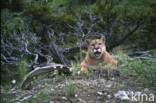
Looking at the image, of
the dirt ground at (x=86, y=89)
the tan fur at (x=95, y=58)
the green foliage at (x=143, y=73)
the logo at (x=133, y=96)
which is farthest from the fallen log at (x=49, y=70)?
the logo at (x=133, y=96)

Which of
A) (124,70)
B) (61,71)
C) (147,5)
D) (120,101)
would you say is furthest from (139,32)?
(120,101)

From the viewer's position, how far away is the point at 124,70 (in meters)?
6.00

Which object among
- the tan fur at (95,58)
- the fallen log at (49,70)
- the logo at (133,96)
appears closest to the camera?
the logo at (133,96)

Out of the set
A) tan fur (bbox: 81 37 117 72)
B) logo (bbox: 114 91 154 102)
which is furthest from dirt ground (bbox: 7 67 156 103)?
tan fur (bbox: 81 37 117 72)

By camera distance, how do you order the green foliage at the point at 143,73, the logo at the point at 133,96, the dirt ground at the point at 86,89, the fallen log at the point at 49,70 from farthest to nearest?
the fallen log at the point at 49,70
the green foliage at the point at 143,73
the dirt ground at the point at 86,89
the logo at the point at 133,96

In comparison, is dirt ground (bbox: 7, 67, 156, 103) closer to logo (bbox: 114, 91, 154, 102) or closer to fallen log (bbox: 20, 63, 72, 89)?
logo (bbox: 114, 91, 154, 102)

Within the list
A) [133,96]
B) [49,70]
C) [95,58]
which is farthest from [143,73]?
[49,70]

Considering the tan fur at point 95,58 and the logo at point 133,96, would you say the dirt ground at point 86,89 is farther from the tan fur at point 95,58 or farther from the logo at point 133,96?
the tan fur at point 95,58

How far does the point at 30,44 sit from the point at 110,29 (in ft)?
11.4

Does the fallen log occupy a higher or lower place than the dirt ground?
higher

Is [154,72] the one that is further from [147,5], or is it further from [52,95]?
[147,5]

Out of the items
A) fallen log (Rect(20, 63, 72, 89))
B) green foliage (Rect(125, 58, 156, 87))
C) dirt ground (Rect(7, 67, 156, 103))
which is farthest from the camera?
fallen log (Rect(20, 63, 72, 89))

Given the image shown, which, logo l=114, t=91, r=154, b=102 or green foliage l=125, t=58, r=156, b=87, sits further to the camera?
green foliage l=125, t=58, r=156, b=87

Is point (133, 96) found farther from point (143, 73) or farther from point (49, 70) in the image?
point (49, 70)
